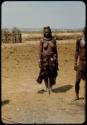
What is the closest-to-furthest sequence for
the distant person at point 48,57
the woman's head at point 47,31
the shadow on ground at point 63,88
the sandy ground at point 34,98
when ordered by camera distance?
the sandy ground at point 34,98
the woman's head at point 47,31
the distant person at point 48,57
the shadow on ground at point 63,88

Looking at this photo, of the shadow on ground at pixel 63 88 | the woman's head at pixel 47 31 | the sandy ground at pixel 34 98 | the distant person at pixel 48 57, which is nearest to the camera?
the sandy ground at pixel 34 98

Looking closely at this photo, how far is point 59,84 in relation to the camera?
12.1 m

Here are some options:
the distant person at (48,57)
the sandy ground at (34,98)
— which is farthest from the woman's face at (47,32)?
the sandy ground at (34,98)

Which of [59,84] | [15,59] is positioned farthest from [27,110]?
[15,59]

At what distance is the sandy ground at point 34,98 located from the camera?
7.84 m

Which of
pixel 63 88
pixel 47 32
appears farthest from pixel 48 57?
pixel 63 88

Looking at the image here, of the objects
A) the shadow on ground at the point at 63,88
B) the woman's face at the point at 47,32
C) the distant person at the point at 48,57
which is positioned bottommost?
the shadow on ground at the point at 63,88

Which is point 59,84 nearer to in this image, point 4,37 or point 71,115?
point 71,115

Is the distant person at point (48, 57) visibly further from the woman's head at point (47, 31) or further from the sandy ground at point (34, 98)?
the sandy ground at point (34, 98)

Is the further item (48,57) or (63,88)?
(63,88)

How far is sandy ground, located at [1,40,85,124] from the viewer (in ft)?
25.7

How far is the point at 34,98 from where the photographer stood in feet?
31.4

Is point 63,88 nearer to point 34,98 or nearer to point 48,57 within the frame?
point 48,57

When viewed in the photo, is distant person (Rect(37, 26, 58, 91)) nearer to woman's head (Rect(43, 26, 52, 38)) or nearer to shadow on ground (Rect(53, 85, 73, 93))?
woman's head (Rect(43, 26, 52, 38))
